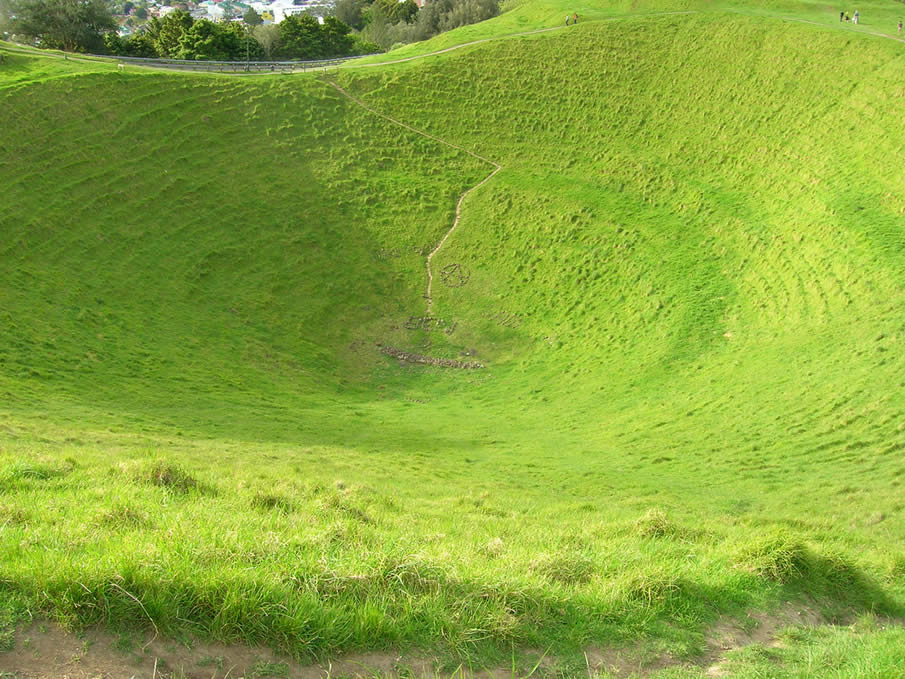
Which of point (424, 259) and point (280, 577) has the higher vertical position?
point (280, 577)

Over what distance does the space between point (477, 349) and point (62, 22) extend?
207ft

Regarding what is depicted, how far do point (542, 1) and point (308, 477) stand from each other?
6723 cm

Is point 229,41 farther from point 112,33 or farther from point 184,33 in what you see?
point 112,33

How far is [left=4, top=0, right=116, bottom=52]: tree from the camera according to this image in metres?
69.2

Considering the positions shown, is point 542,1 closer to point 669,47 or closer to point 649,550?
point 669,47

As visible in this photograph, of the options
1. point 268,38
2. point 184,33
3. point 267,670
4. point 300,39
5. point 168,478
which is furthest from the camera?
point 268,38

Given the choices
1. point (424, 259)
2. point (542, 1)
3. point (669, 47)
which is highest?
point (542, 1)

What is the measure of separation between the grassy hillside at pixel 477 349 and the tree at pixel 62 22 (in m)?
29.6

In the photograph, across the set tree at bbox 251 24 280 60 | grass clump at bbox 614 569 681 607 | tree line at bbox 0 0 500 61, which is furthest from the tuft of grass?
tree at bbox 251 24 280 60

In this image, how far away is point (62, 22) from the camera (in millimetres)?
71062

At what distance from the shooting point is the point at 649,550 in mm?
10469

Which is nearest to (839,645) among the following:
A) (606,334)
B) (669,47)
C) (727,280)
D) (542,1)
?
(606,334)

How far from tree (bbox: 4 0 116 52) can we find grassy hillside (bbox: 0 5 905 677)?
1164 inches

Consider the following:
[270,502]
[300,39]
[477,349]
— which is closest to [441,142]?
[477,349]
